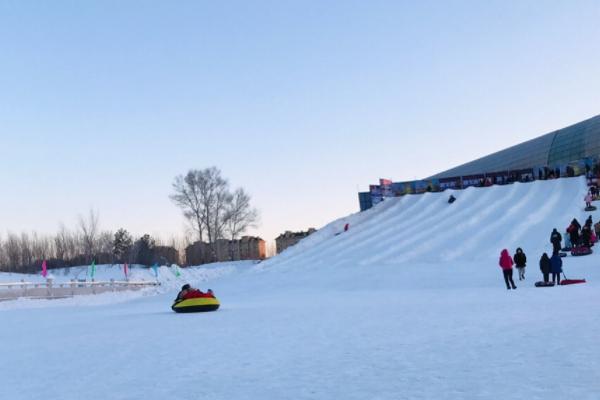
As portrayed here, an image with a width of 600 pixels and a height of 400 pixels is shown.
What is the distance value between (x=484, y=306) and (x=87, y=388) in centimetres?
889

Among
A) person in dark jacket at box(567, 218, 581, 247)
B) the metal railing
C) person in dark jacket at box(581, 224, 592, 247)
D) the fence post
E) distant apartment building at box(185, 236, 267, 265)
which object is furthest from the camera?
distant apartment building at box(185, 236, 267, 265)

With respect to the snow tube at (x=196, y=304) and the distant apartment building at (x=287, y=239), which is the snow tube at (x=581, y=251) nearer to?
the snow tube at (x=196, y=304)

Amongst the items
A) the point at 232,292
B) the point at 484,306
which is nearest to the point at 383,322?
the point at 484,306

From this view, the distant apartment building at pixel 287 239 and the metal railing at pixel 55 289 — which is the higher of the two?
the distant apartment building at pixel 287 239

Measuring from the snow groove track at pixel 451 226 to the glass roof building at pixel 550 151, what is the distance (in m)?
14.2

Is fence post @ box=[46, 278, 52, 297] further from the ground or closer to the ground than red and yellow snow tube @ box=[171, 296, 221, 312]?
further from the ground

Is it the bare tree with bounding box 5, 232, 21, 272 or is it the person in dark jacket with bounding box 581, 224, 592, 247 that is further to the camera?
the bare tree with bounding box 5, 232, 21, 272

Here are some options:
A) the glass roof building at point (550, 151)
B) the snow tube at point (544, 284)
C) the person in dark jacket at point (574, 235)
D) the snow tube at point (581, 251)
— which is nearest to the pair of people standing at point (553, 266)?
the snow tube at point (544, 284)

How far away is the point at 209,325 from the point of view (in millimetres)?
12523

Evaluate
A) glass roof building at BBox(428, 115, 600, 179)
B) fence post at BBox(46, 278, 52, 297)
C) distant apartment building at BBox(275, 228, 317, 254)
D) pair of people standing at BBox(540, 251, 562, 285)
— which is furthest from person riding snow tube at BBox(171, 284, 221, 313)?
distant apartment building at BBox(275, 228, 317, 254)

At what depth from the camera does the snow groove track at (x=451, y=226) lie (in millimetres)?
31969

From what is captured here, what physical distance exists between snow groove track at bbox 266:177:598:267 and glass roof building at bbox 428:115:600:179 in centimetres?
1420

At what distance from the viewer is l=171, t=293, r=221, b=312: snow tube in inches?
637

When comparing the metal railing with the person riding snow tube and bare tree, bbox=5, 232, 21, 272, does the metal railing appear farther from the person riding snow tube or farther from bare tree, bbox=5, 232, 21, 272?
bare tree, bbox=5, 232, 21, 272
